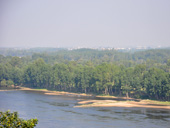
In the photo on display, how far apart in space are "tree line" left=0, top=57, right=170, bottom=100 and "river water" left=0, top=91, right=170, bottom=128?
48.6ft

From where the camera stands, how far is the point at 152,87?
76.2 m

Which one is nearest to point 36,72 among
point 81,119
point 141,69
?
point 141,69

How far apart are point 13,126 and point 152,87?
56.5m

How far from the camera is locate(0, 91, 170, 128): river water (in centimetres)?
4870

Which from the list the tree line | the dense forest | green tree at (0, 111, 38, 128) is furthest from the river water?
green tree at (0, 111, 38, 128)

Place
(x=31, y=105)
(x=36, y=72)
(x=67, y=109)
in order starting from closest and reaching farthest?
(x=67, y=109) → (x=31, y=105) → (x=36, y=72)

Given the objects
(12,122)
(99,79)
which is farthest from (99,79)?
(12,122)

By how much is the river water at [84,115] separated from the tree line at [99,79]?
14815mm

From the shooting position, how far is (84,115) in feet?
184

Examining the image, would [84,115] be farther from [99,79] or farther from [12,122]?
[12,122]

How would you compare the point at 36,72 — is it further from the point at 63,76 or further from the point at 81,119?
Result: the point at 81,119

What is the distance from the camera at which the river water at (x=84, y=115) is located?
160 feet

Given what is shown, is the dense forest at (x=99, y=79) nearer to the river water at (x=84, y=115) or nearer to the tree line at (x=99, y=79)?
the tree line at (x=99, y=79)

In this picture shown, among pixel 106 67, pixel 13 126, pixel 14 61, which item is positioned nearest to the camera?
pixel 13 126
